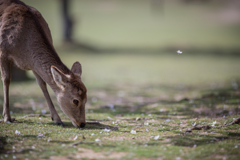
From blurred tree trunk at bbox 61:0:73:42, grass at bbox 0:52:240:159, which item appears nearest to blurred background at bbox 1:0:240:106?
blurred tree trunk at bbox 61:0:73:42

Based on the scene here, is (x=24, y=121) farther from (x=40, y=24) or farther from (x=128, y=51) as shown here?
(x=128, y=51)

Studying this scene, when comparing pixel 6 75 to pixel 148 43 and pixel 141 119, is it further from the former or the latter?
pixel 148 43

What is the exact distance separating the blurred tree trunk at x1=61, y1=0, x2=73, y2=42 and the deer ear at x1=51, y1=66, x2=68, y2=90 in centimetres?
2029

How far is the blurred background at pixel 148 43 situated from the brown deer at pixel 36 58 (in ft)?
15.0

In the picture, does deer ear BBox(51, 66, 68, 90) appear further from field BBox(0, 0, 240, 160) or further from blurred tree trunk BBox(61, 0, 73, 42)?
blurred tree trunk BBox(61, 0, 73, 42)

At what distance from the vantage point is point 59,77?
6.28 m

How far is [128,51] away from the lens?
25641mm

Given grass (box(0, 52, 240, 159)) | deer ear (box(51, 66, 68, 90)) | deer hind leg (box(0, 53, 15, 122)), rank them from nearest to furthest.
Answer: grass (box(0, 52, 240, 159))
deer ear (box(51, 66, 68, 90))
deer hind leg (box(0, 53, 15, 122))

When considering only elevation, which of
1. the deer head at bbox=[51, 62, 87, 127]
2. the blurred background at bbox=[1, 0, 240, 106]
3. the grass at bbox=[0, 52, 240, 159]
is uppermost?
the blurred background at bbox=[1, 0, 240, 106]

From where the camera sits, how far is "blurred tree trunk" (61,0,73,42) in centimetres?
2608

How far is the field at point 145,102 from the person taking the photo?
16.8ft

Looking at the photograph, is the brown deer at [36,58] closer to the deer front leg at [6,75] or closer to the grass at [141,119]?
the deer front leg at [6,75]

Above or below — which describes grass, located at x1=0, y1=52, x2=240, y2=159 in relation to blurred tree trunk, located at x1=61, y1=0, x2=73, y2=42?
below

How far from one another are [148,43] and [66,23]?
24.5 feet
